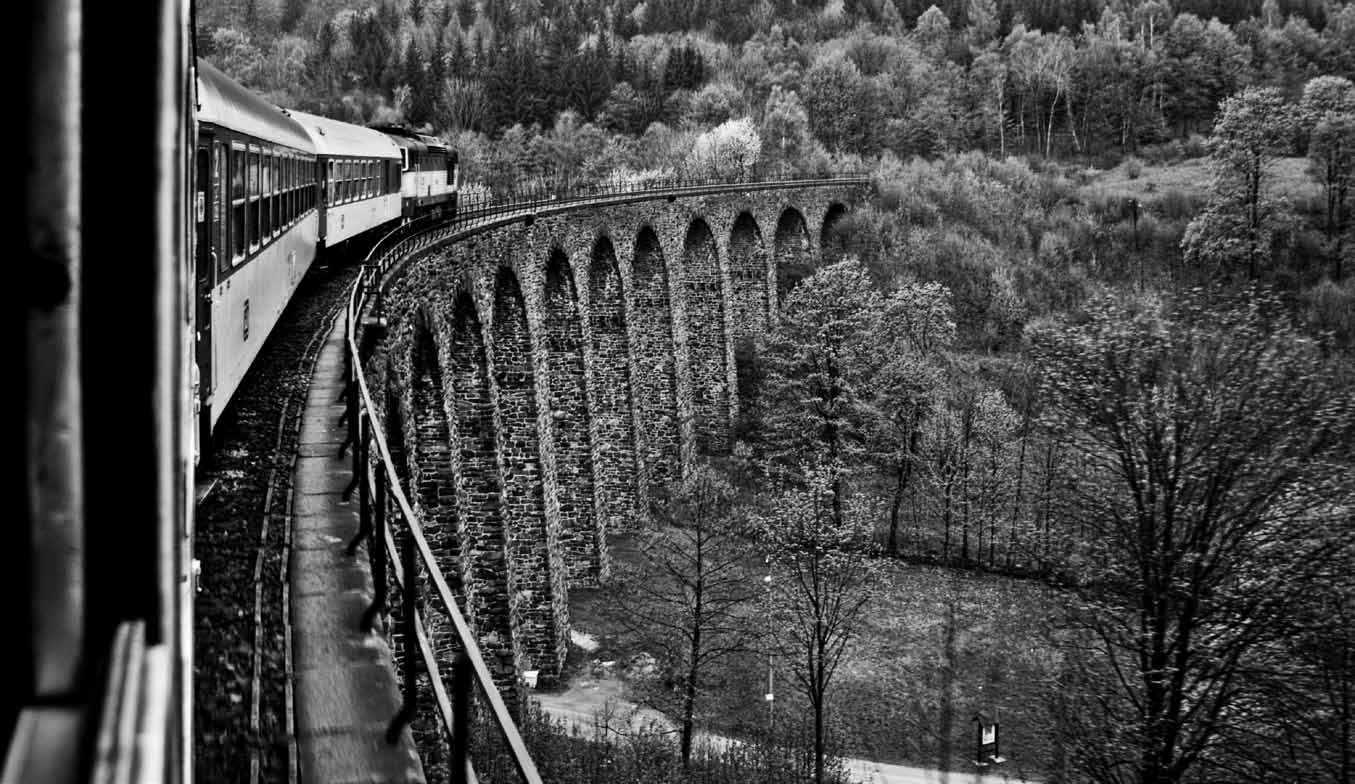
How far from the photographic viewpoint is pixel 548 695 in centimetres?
2241

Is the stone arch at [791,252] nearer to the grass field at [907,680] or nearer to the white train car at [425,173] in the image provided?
the white train car at [425,173]

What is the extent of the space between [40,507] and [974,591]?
31123mm

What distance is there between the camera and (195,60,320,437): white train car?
6.64 metres

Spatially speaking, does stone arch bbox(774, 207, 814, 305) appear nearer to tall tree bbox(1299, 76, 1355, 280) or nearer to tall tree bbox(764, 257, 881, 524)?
tall tree bbox(764, 257, 881, 524)

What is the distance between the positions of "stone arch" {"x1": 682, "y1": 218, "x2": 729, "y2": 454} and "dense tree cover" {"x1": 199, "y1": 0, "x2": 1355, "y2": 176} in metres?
35.1

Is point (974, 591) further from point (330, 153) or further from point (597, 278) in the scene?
point (330, 153)

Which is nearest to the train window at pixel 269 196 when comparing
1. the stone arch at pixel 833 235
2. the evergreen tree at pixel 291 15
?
the stone arch at pixel 833 235

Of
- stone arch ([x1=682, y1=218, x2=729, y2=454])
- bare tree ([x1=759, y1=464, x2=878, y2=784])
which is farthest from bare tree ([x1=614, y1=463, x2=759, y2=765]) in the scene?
stone arch ([x1=682, y1=218, x2=729, y2=454])

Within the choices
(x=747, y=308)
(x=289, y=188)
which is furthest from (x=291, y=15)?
(x=289, y=188)

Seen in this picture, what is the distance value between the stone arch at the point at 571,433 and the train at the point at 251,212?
6.59 meters

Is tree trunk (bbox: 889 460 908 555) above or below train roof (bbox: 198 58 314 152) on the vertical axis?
below

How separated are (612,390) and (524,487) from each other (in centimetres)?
838

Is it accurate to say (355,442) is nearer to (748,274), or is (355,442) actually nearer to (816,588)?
(816,588)

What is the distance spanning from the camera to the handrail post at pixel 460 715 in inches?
99.7
